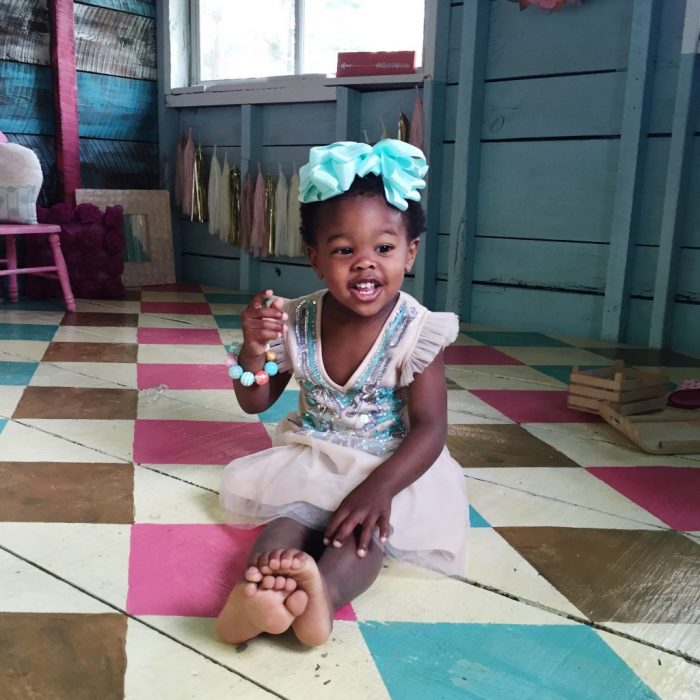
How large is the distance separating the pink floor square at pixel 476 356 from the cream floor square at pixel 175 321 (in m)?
0.89

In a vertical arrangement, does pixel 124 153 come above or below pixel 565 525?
above

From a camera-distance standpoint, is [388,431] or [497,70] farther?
[497,70]

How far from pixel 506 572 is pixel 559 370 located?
1348mm

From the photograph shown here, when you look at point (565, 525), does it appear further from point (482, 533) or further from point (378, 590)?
point (378, 590)

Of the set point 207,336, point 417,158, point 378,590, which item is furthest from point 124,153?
point 378,590

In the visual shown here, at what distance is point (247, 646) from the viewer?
0.84m

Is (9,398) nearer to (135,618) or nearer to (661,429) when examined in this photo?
(135,618)

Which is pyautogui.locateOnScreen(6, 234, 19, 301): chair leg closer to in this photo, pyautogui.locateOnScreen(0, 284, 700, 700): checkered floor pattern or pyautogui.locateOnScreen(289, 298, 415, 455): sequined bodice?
pyautogui.locateOnScreen(0, 284, 700, 700): checkered floor pattern

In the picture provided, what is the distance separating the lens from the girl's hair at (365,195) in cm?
106

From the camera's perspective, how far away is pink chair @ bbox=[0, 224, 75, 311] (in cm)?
280

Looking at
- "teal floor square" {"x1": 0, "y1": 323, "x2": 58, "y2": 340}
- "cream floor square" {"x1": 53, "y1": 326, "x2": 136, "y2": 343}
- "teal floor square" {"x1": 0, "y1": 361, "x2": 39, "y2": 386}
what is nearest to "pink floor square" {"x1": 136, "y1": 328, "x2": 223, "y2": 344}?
"cream floor square" {"x1": 53, "y1": 326, "x2": 136, "y2": 343}

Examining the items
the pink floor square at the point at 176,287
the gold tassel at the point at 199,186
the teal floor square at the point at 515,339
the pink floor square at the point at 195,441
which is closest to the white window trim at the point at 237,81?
the gold tassel at the point at 199,186

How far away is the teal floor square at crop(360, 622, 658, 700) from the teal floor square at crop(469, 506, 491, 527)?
0.29m

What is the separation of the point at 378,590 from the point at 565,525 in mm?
366
